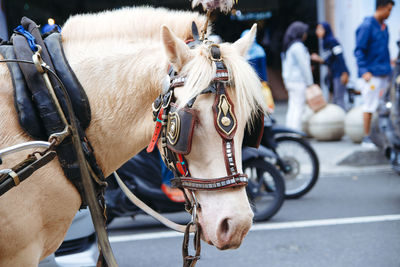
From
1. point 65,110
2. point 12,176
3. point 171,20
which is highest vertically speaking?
point 171,20

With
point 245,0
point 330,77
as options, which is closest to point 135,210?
point 330,77

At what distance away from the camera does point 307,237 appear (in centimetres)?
471

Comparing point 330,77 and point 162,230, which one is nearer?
point 162,230

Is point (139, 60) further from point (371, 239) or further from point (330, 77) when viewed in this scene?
point (330, 77)

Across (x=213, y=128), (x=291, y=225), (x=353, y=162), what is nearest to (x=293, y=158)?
(x=291, y=225)

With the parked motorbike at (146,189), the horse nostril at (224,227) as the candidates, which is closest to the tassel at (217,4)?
the horse nostril at (224,227)

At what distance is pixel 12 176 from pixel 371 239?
3734 millimetres

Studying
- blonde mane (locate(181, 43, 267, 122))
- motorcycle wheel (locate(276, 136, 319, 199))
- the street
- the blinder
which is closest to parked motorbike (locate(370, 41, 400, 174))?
the street

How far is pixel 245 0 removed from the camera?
14.1 metres

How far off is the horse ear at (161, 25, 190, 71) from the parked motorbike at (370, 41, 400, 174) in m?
4.60

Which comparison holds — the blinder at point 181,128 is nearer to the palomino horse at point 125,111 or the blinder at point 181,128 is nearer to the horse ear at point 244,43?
the palomino horse at point 125,111

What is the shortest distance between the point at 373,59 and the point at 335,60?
2948 mm

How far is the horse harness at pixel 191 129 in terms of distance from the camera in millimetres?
1824

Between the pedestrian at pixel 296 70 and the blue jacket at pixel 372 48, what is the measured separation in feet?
3.01
